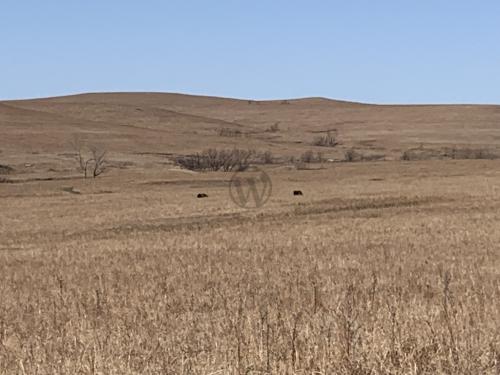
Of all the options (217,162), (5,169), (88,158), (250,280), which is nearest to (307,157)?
(217,162)

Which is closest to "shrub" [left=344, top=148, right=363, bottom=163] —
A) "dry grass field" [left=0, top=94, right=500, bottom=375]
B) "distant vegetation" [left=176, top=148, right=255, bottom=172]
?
"distant vegetation" [left=176, top=148, right=255, bottom=172]

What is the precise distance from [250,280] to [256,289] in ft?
4.13

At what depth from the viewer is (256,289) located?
38.3 feet

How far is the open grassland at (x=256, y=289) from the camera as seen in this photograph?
6191 mm

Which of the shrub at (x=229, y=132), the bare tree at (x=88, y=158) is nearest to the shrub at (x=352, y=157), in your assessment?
the bare tree at (x=88, y=158)

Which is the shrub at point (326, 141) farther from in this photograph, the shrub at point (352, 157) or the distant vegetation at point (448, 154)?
the shrub at point (352, 157)

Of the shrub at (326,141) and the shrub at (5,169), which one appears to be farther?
the shrub at (326,141)

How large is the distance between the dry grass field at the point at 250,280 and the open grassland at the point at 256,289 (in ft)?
0.12

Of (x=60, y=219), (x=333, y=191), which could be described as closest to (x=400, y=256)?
(x=60, y=219)

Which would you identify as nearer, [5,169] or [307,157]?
[5,169]

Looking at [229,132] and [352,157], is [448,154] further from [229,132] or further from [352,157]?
[229,132]

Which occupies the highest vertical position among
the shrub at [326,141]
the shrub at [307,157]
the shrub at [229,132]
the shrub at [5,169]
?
the shrub at [229,132]

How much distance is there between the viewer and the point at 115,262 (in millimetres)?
16891

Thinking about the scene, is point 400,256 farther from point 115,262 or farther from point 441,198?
point 441,198
